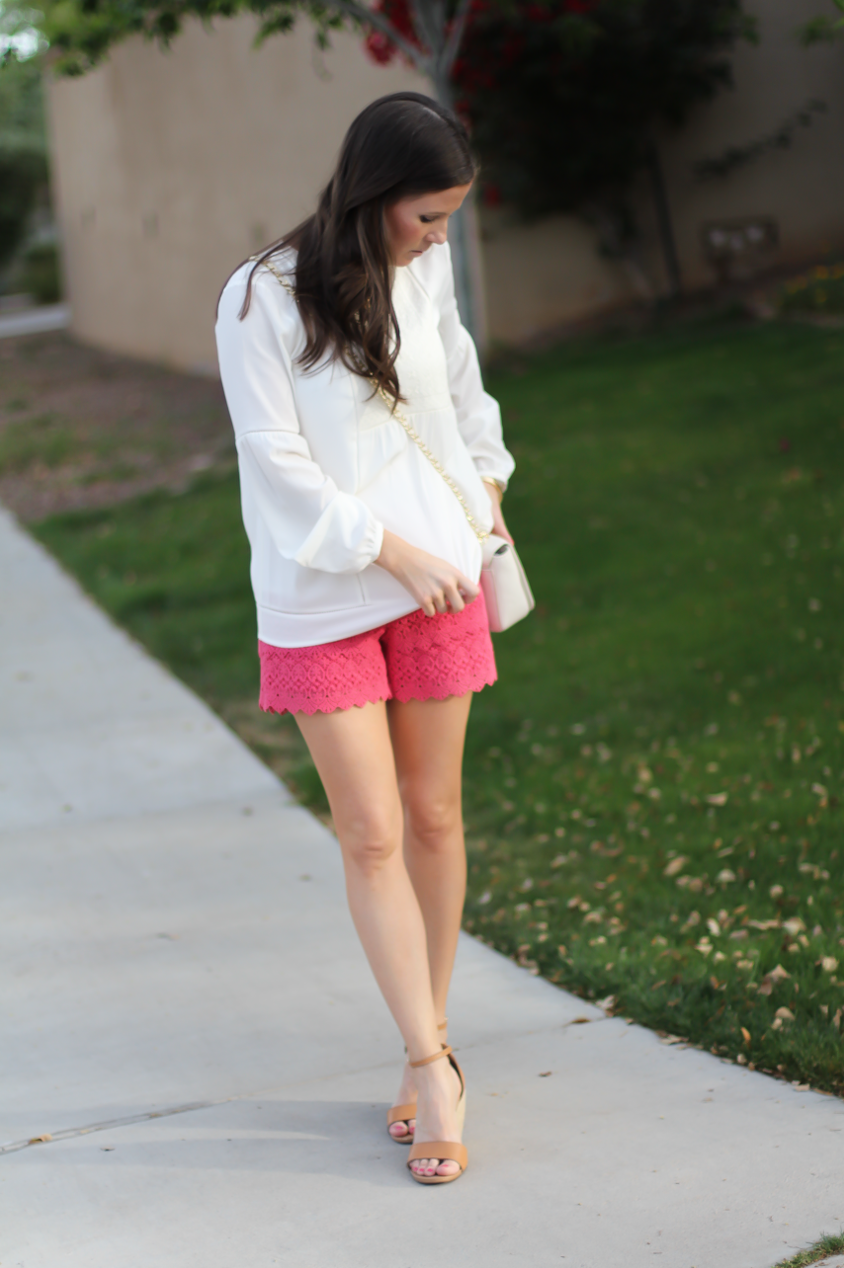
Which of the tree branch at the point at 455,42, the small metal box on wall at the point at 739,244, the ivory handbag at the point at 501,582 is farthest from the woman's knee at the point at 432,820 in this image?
the small metal box on wall at the point at 739,244

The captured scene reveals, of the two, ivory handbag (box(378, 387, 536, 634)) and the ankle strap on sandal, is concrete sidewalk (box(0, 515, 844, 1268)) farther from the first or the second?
ivory handbag (box(378, 387, 536, 634))

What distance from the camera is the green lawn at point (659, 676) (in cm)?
325

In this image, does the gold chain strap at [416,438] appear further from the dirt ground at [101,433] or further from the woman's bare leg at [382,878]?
the dirt ground at [101,433]

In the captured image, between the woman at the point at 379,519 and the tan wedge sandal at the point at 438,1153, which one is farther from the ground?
the woman at the point at 379,519

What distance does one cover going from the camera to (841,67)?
10586 mm

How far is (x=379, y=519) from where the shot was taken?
7.68 feet

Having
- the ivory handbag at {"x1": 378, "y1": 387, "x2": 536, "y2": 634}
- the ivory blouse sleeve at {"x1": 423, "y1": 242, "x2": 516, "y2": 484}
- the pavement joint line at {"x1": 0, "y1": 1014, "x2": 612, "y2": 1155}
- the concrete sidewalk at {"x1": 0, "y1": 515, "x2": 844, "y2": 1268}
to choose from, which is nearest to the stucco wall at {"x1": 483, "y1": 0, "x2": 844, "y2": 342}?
the concrete sidewalk at {"x1": 0, "y1": 515, "x2": 844, "y2": 1268}

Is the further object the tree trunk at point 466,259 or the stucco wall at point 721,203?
the stucco wall at point 721,203

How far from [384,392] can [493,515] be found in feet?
1.24

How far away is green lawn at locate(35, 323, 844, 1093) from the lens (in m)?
3.25

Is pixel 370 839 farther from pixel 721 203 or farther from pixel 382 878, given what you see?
pixel 721 203

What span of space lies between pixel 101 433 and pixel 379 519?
32.8ft

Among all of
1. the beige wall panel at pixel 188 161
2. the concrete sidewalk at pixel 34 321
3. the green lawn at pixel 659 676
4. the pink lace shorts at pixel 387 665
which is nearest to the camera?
the pink lace shorts at pixel 387 665

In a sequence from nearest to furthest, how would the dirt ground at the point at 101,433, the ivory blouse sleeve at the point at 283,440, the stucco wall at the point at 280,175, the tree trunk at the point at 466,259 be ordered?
the ivory blouse sleeve at the point at 283,440 < the tree trunk at the point at 466,259 < the dirt ground at the point at 101,433 < the stucco wall at the point at 280,175
